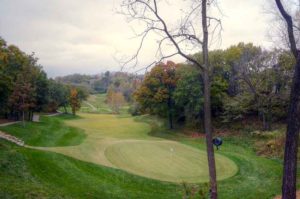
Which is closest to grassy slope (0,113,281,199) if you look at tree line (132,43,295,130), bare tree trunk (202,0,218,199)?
bare tree trunk (202,0,218,199)

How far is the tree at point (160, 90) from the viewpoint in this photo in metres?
37.9

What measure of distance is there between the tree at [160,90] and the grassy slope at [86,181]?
2061 centimetres

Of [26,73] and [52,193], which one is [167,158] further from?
[26,73]

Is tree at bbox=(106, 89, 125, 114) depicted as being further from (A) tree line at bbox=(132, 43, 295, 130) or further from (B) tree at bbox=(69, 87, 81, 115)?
(A) tree line at bbox=(132, 43, 295, 130)

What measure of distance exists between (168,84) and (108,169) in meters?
23.0

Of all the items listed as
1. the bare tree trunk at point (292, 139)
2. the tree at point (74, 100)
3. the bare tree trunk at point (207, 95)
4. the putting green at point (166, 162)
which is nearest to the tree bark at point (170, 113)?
the putting green at point (166, 162)

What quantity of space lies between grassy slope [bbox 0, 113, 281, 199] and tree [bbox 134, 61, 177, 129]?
2061cm

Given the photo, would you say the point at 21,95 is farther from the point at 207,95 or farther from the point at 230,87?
the point at 207,95

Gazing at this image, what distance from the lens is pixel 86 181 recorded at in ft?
46.5

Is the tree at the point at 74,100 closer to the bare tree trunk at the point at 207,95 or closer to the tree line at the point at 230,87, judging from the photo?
the tree line at the point at 230,87

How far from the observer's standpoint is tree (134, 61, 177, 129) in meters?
37.9

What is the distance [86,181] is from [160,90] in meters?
24.5

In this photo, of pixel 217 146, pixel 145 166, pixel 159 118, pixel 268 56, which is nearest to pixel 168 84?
pixel 159 118

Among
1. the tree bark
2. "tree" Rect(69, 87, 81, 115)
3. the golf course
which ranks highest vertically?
"tree" Rect(69, 87, 81, 115)
